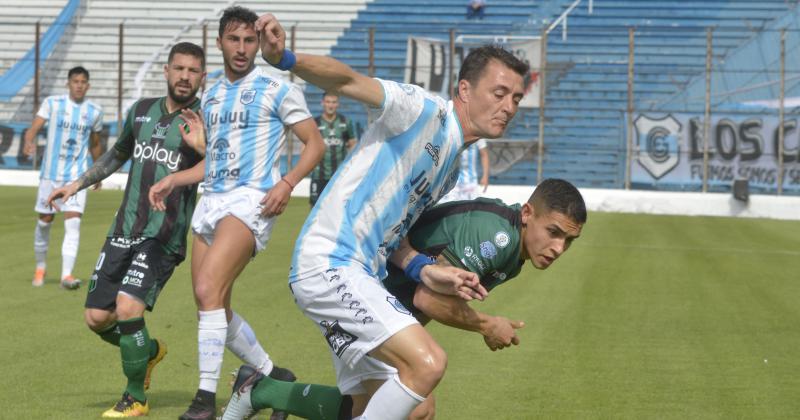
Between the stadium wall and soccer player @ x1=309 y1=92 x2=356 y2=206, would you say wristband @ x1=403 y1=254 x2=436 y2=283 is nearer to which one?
soccer player @ x1=309 y1=92 x2=356 y2=206

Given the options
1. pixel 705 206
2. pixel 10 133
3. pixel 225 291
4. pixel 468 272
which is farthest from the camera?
pixel 10 133

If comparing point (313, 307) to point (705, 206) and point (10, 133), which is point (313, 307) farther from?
point (10, 133)

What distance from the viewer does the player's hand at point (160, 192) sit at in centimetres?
662

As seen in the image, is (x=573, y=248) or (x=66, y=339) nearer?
(x=66, y=339)

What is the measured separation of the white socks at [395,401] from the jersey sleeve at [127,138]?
330cm

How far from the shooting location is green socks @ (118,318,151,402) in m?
6.65

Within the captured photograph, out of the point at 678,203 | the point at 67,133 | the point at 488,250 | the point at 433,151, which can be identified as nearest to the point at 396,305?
the point at 488,250

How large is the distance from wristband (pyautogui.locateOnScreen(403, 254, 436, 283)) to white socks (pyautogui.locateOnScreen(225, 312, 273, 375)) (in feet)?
6.47

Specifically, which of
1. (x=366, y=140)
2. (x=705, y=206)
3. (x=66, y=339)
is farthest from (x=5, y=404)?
(x=705, y=206)

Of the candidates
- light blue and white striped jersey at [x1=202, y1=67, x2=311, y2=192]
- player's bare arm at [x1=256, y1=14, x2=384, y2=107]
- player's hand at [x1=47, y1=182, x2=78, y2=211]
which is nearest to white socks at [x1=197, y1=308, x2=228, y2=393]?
light blue and white striped jersey at [x1=202, y1=67, x2=311, y2=192]

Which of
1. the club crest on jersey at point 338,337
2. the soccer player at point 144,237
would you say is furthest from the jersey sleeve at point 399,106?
the soccer player at point 144,237

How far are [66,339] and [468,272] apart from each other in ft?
17.8

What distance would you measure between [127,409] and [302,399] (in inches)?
54.3

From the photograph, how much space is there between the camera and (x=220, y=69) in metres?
34.2
